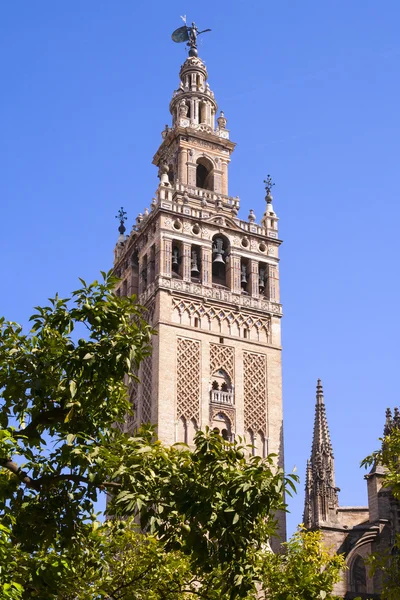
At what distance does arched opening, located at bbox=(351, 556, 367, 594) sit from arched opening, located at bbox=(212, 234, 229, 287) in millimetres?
15236

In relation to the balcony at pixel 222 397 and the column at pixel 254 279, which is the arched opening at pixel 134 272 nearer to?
the column at pixel 254 279

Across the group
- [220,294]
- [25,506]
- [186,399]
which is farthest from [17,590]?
[220,294]

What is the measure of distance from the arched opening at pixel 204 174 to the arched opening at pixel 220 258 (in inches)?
161

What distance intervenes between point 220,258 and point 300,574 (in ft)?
90.0

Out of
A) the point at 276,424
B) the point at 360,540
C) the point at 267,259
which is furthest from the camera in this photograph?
the point at 267,259

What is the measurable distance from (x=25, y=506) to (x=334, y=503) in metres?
34.0

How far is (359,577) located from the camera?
45.7 meters

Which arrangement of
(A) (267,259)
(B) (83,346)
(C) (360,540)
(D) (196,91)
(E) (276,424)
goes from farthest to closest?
(D) (196,91) → (A) (267,259) → (E) (276,424) → (C) (360,540) → (B) (83,346)

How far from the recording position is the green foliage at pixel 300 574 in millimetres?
21812

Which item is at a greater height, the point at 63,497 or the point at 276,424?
the point at 276,424

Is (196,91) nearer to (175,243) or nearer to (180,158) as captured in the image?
(180,158)

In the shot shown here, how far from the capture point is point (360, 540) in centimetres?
4459

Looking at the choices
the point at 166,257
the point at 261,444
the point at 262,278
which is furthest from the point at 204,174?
the point at 261,444

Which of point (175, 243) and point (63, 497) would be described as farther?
point (175, 243)
